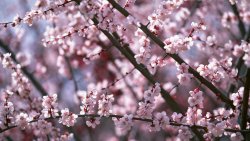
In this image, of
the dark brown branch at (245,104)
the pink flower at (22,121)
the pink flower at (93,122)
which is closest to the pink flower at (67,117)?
the pink flower at (93,122)

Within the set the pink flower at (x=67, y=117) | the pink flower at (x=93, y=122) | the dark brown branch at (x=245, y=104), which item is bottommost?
the dark brown branch at (x=245, y=104)

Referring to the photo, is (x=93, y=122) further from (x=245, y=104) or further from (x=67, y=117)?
(x=245, y=104)

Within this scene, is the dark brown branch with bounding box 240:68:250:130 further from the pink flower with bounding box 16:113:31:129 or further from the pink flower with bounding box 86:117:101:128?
the pink flower with bounding box 16:113:31:129

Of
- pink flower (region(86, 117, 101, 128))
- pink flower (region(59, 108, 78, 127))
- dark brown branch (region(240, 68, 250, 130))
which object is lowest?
dark brown branch (region(240, 68, 250, 130))

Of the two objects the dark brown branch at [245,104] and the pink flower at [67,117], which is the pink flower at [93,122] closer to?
the pink flower at [67,117]

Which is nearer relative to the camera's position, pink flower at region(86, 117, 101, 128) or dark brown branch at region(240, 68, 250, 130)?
dark brown branch at region(240, 68, 250, 130)

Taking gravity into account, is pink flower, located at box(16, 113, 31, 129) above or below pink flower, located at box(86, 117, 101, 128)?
above

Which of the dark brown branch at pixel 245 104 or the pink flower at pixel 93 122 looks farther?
the pink flower at pixel 93 122

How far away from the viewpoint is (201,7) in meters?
8.68

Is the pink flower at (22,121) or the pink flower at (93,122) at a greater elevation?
the pink flower at (22,121)

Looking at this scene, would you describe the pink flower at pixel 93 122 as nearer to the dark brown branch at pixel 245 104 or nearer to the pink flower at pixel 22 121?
the pink flower at pixel 22 121

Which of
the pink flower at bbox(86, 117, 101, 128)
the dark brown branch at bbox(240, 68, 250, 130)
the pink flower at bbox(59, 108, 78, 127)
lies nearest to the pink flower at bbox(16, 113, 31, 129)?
the pink flower at bbox(59, 108, 78, 127)

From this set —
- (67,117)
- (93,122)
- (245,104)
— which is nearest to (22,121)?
(67,117)

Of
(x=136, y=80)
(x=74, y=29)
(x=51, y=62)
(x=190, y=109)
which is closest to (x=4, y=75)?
(x=51, y=62)
